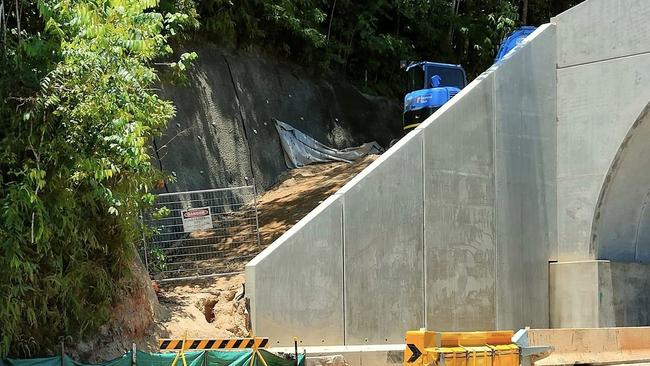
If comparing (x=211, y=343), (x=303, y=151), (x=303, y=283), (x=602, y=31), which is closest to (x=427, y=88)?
(x=303, y=151)

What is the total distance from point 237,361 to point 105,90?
3922mm

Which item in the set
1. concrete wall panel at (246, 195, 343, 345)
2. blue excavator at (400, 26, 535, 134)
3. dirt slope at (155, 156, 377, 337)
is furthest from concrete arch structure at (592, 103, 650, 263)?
dirt slope at (155, 156, 377, 337)

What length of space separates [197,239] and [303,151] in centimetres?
853

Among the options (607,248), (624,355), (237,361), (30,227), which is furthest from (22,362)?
(607,248)

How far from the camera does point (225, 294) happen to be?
572 inches

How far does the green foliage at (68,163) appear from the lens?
408 inches

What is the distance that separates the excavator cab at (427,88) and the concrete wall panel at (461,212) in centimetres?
550

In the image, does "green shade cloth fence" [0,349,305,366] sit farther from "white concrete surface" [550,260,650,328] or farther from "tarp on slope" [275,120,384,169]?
"tarp on slope" [275,120,384,169]

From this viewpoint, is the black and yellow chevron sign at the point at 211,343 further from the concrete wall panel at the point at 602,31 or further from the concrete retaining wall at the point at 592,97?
the concrete wall panel at the point at 602,31

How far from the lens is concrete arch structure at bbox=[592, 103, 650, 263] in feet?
51.2

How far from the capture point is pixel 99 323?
1157 centimetres

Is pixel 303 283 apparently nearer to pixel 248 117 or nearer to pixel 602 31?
pixel 602 31

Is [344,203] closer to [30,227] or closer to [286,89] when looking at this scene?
[30,227]

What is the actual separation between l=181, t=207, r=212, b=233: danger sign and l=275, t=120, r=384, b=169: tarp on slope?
339 inches
